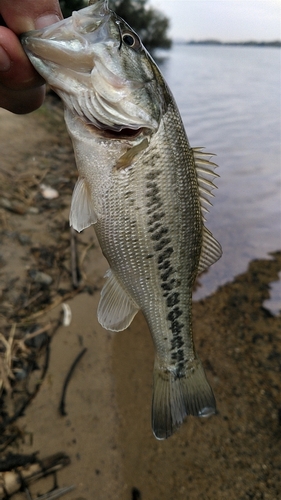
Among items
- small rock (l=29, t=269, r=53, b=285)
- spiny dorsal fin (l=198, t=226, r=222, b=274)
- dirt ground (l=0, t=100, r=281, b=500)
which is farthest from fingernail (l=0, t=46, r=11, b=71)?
small rock (l=29, t=269, r=53, b=285)

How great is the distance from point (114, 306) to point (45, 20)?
160 cm

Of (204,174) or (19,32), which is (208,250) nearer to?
(204,174)

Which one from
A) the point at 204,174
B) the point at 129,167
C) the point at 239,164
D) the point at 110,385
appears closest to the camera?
the point at 129,167

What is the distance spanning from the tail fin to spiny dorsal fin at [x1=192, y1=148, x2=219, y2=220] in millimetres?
1125

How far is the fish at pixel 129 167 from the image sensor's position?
5.78 ft

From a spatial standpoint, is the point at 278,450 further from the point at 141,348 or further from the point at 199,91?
the point at 199,91

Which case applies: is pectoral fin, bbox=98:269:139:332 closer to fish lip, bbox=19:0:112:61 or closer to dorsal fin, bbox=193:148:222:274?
dorsal fin, bbox=193:148:222:274

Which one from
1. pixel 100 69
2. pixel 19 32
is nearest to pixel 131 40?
pixel 100 69

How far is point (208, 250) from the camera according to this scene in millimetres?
2340

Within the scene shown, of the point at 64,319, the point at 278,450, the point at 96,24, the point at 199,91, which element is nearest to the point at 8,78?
the point at 96,24

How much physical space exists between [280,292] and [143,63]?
169 inches

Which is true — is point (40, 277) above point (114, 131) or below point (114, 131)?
below

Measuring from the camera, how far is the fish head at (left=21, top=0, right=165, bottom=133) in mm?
1693

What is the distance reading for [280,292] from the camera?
530 centimetres
